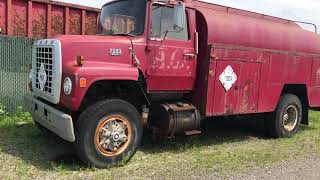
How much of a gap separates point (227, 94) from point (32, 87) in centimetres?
335

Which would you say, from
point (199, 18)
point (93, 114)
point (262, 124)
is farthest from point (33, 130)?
point (262, 124)

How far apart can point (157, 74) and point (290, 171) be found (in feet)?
8.13

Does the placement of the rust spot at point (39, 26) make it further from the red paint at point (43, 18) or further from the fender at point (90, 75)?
the fender at point (90, 75)

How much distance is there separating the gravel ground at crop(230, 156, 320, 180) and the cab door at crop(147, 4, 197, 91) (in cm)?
190

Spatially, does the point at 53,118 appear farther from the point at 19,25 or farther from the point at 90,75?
the point at 19,25

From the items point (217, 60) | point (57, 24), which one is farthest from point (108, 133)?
point (57, 24)

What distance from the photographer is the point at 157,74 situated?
6.80 metres

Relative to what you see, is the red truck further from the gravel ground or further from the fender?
the gravel ground

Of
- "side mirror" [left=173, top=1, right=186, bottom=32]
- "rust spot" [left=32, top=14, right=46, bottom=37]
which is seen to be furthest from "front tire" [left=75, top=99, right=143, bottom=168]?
"rust spot" [left=32, top=14, right=46, bottom=37]

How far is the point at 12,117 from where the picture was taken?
29.9 feet

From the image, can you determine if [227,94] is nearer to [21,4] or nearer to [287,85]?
[287,85]

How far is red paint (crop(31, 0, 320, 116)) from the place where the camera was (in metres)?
6.17


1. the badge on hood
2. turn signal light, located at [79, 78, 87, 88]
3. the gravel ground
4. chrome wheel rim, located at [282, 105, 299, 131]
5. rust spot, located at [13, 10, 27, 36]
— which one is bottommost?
the gravel ground

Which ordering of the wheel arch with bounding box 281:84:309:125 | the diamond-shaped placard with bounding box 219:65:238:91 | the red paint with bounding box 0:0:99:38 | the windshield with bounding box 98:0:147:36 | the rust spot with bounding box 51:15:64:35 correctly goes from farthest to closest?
the rust spot with bounding box 51:15:64:35 → the red paint with bounding box 0:0:99:38 → the wheel arch with bounding box 281:84:309:125 → the diamond-shaped placard with bounding box 219:65:238:91 → the windshield with bounding box 98:0:147:36
